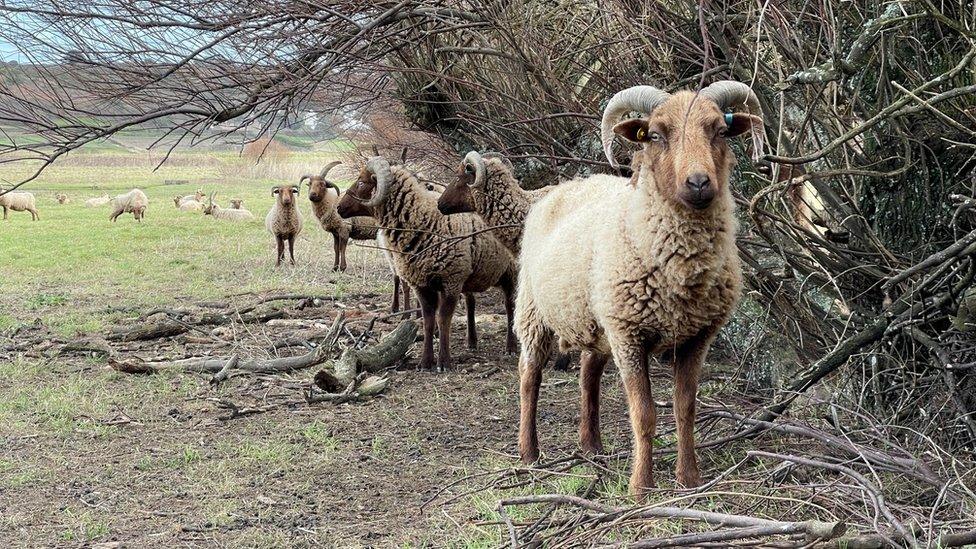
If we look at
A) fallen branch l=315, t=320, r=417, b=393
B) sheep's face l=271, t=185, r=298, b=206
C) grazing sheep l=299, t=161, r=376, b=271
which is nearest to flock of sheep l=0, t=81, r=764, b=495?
fallen branch l=315, t=320, r=417, b=393

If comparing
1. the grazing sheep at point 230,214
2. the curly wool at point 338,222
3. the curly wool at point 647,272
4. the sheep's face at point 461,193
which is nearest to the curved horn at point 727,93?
the curly wool at point 647,272

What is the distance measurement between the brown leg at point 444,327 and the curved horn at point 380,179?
1116 millimetres

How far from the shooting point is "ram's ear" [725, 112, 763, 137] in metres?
4.60

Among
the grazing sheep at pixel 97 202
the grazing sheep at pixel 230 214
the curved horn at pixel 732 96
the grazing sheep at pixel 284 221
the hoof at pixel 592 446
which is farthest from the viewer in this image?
the grazing sheep at pixel 97 202

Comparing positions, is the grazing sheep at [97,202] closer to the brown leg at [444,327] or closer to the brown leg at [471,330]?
the brown leg at [471,330]

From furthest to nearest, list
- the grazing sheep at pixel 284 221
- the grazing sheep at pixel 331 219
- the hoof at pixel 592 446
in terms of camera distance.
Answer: the grazing sheep at pixel 284 221
the grazing sheep at pixel 331 219
the hoof at pixel 592 446

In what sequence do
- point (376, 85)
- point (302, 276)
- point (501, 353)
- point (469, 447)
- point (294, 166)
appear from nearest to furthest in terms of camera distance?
point (469, 447) → point (501, 353) → point (376, 85) → point (302, 276) → point (294, 166)

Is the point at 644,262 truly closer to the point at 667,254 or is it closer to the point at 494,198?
the point at 667,254

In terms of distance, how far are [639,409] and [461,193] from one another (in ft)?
13.1

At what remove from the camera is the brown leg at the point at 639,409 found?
4777 mm

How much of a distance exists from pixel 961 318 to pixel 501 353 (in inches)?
218

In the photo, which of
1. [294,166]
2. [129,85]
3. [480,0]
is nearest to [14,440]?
[129,85]

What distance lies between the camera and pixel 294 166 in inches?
1837

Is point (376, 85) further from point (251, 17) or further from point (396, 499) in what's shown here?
point (396, 499)
